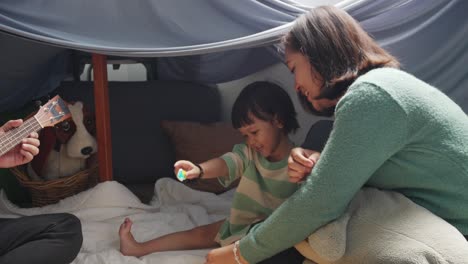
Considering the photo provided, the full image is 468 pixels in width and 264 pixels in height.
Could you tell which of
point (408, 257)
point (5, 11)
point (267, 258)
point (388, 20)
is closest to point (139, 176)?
point (5, 11)

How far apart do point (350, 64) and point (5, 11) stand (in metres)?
0.95

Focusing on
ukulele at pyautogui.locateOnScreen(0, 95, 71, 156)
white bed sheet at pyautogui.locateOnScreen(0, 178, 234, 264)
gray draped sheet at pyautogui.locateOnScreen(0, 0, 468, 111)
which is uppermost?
gray draped sheet at pyautogui.locateOnScreen(0, 0, 468, 111)

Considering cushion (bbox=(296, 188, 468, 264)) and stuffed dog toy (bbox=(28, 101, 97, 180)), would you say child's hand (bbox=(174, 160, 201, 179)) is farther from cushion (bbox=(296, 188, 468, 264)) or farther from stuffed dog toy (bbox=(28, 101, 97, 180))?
stuffed dog toy (bbox=(28, 101, 97, 180))

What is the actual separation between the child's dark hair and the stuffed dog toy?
0.67 m

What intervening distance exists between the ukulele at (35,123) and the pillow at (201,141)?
0.64 metres

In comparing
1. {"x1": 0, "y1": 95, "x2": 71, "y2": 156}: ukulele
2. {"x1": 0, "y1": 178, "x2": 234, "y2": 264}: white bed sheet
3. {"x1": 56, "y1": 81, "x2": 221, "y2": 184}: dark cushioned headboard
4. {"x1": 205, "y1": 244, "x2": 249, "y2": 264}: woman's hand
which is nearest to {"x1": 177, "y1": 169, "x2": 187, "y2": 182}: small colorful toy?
{"x1": 205, "y1": 244, "x2": 249, "y2": 264}: woman's hand

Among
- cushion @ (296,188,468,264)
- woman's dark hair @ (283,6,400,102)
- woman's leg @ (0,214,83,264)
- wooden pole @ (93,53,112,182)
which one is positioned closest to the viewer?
cushion @ (296,188,468,264)

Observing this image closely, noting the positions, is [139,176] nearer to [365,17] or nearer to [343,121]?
[365,17]

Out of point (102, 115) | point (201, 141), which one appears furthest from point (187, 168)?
point (201, 141)

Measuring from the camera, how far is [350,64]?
873 millimetres

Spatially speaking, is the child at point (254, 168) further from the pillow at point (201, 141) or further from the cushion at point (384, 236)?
the pillow at point (201, 141)

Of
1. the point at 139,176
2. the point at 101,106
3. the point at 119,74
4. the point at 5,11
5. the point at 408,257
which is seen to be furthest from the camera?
the point at 119,74

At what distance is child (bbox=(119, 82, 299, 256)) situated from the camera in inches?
47.5

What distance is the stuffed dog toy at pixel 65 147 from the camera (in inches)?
63.3
